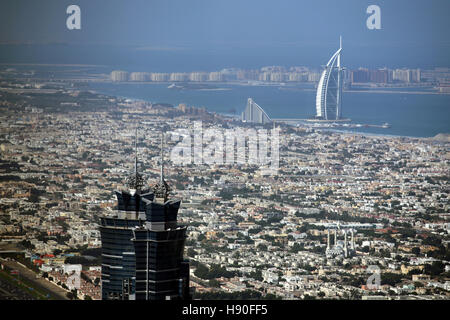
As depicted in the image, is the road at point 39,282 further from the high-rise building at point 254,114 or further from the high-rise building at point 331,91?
the high-rise building at point 331,91

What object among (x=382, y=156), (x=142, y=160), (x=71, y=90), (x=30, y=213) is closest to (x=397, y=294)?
(x=30, y=213)

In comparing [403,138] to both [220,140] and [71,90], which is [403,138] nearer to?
[220,140]

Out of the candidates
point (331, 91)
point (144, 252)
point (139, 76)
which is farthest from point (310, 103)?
point (144, 252)

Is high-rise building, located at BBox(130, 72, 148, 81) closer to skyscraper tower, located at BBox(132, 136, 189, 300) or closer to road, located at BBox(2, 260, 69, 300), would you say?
road, located at BBox(2, 260, 69, 300)

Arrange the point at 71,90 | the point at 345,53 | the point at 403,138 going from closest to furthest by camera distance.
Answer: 1. the point at 403,138
2. the point at 71,90
3. the point at 345,53

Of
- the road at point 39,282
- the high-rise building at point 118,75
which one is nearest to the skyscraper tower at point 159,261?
the road at point 39,282

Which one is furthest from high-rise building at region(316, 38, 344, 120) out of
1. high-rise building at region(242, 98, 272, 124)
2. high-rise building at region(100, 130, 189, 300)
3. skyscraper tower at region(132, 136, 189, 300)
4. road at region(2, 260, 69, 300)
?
skyscraper tower at region(132, 136, 189, 300)

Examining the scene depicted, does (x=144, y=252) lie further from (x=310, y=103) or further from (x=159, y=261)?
(x=310, y=103)
